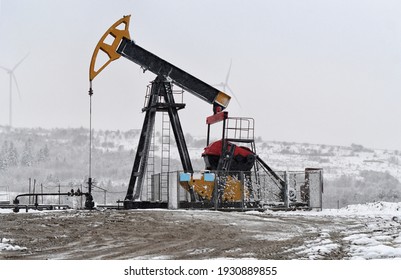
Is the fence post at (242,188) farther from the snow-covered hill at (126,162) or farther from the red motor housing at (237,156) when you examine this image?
the snow-covered hill at (126,162)

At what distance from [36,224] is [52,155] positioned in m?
86.9

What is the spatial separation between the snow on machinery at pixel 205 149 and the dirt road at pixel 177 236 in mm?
4021

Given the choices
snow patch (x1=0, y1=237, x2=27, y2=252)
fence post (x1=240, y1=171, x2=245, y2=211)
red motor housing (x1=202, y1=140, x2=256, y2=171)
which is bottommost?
snow patch (x1=0, y1=237, x2=27, y2=252)

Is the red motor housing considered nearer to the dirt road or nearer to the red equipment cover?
the red equipment cover

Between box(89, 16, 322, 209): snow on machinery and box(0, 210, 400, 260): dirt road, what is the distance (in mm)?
4021

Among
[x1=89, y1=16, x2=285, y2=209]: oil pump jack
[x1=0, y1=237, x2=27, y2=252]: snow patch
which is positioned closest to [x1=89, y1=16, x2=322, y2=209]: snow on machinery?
[x1=89, y1=16, x2=285, y2=209]: oil pump jack

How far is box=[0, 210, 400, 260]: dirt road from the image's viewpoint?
1016 cm

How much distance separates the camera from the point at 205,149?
77.8 feet

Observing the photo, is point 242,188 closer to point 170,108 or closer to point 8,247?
point 170,108

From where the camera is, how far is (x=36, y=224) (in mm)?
15828

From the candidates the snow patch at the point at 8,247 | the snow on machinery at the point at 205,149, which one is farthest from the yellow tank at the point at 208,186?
the snow patch at the point at 8,247

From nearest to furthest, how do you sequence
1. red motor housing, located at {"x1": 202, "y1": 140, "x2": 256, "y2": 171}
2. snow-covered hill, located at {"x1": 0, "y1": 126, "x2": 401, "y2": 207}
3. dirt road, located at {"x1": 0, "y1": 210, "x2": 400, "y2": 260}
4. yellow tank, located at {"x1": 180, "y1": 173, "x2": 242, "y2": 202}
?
1. dirt road, located at {"x1": 0, "y1": 210, "x2": 400, "y2": 260}
2. yellow tank, located at {"x1": 180, "y1": 173, "x2": 242, "y2": 202}
3. red motor housing, located at {"x1": 202, "y1": 140, "x2": 256, "y2": 171}
4. snow-covered hill, located at {"x1": 0, "y1": 126, "x2": 401, "y2": 207}

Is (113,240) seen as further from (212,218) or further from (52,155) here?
(52,155)

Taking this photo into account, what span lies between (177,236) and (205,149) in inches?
438
